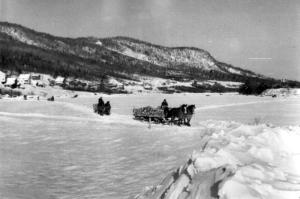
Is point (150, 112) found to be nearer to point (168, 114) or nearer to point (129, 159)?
point (168, 114)

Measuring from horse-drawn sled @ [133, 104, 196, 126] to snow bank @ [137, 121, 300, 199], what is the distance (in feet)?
54.3

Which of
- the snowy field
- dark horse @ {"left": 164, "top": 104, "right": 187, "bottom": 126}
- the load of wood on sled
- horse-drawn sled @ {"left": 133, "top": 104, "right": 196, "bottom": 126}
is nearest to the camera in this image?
the snowy field

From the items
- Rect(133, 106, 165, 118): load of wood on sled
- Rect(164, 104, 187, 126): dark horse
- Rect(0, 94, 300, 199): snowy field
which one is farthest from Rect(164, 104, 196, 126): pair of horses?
Rect(0, 94, 300, 199): snowy field

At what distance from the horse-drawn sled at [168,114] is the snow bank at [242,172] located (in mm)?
16540

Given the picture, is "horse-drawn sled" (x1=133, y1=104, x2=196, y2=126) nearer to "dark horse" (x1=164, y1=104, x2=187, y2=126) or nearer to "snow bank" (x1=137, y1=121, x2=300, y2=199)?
"dark horse" (x1=164, y1=104, x2=187, y2=126)

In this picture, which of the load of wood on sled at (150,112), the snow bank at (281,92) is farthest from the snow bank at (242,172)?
the snow bank at (281,92)

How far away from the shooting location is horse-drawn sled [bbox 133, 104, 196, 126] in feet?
83.8

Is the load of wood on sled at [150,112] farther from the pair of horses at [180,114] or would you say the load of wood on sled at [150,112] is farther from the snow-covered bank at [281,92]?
the snow-covered bank at [281,92]

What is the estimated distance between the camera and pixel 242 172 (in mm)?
5977

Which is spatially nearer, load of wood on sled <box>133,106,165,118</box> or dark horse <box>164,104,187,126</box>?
dark horse <box>164,104,187,126</box>

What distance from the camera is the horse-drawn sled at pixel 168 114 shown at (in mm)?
25536

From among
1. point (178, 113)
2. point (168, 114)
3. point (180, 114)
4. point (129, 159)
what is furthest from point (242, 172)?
point (168, 114)

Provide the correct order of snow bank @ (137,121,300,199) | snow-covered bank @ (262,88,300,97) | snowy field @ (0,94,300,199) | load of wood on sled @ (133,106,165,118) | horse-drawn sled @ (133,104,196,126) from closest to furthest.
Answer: snow bank @ (137,121,300,199) → snowy field @ (0,94,300,199) → horse-drawn sled @ (133,104,196,126) → load of wood on sled @ (133,106,165,118) → snow-covered bank @ (262,88,300,97)

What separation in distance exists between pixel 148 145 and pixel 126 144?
1.07 m
